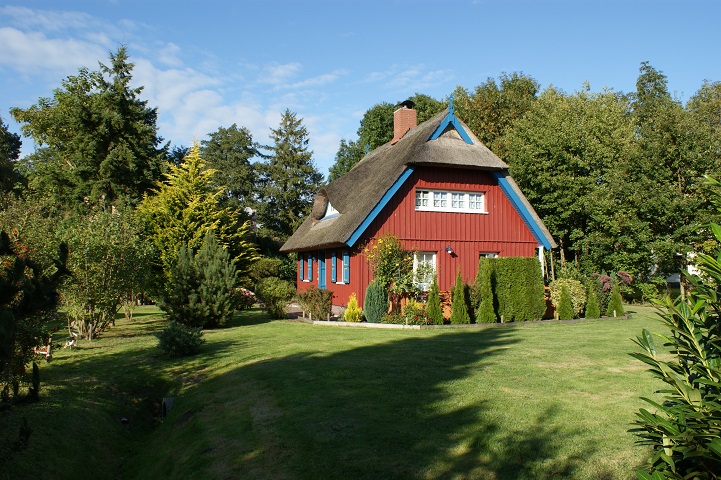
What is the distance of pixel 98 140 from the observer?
32.4 metres

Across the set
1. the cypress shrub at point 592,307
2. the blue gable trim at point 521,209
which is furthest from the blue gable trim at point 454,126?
the cypress shrub at point 592,307

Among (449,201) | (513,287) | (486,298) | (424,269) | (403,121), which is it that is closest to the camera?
(486,298)

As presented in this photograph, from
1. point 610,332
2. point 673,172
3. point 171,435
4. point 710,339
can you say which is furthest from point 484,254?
point 710,339

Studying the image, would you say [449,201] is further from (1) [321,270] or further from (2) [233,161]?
(2) [233,161]

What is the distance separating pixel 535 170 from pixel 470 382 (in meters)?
24.9

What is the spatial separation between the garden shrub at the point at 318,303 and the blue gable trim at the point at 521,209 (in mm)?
8182

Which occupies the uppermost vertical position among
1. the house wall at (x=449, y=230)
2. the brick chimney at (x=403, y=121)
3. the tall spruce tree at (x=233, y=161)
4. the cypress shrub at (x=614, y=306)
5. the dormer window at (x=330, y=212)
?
the tall spruce tree at (x=233, y=161)

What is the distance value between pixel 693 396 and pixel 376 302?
→ 15.3 meters

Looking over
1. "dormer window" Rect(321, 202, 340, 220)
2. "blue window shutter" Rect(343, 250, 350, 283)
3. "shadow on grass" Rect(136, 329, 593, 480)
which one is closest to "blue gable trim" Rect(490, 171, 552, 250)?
"blue window shutter" Rect(343, 250, 350, 283)

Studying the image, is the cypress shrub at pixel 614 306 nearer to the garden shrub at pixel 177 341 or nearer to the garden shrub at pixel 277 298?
the garden shrub at pixel 277 298

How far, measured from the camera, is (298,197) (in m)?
48.5

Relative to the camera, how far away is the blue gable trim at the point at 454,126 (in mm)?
20656

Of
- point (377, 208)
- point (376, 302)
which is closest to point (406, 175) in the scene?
point (377, 208)

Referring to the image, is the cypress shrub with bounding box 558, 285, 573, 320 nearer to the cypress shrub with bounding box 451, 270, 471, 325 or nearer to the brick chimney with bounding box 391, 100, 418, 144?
the cypress shrub with bounding box 451, 270, 471, 325
